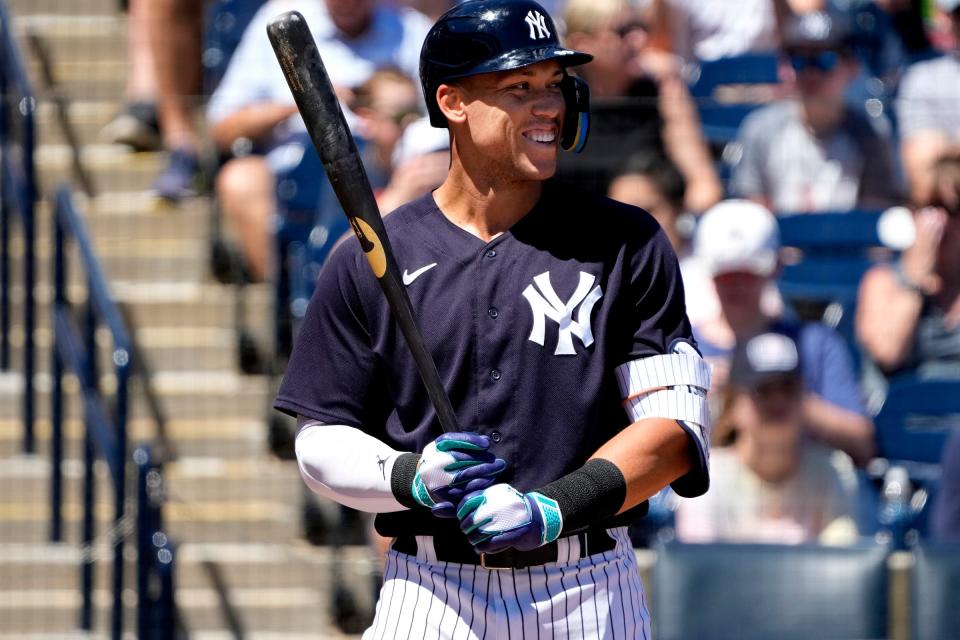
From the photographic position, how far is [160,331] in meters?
6.01

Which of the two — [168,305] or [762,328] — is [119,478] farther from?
[762,328]

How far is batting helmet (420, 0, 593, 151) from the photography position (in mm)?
2689

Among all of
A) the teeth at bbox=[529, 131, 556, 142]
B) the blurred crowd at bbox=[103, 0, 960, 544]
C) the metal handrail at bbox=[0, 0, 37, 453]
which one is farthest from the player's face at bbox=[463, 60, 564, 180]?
the metal handrail at bbox=[0, 0, 37, 453]

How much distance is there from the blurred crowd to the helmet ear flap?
2200mm

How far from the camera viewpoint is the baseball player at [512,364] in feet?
8.86

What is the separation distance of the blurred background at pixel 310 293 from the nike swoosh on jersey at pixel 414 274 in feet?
7.49

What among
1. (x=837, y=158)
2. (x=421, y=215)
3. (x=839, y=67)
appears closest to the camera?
(x=421, y=215)

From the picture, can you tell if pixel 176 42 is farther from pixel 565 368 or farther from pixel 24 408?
pixel 565 368

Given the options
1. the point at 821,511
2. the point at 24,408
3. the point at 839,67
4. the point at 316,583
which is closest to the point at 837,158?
the point at 839,67

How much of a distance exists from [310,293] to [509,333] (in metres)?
2.87

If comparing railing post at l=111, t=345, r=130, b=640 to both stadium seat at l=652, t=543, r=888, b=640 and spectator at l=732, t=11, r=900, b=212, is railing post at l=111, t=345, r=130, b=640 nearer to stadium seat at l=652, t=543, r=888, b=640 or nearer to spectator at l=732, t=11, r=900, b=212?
stadium seat at l=652, t=543, r=888, b=640

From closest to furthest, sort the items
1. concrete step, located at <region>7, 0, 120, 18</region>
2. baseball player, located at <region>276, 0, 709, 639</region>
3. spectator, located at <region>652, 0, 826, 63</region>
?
baseball player, located at <region>276, 0, 709, 639</region> → spectator, located at <region>652, 0, 826, 63</region> → concrete step, located at <region>7, 0, 120, 18</region>

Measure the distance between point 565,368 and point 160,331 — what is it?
357 centimetres

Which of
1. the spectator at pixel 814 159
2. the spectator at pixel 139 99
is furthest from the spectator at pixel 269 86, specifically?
the spectator at pixel 814 159
